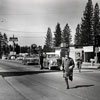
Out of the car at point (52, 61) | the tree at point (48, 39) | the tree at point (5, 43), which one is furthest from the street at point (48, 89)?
the tree at point (5, 43)

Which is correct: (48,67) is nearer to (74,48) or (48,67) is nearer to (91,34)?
(74,48)

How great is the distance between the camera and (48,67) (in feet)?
99.7

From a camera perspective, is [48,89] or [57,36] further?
[57,36]

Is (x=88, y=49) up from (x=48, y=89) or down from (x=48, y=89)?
up

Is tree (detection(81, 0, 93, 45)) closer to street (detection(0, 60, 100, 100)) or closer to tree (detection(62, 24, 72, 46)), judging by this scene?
tree (detection(62, 24, 72, 46))

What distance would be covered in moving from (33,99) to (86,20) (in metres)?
76.2

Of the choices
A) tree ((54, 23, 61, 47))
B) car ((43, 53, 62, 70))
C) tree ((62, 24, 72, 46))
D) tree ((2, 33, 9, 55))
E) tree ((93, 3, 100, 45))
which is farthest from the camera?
tree ((2, 33, 9, 55))

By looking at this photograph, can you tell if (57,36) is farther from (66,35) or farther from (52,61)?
(52,61)

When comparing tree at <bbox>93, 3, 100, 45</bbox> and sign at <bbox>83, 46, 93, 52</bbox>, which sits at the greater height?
tree at <bbox>93, 3, 100, 45</bbox>

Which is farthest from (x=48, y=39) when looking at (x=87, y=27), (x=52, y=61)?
(x=52, y=61)

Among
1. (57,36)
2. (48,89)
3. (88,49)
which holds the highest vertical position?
(57,36)

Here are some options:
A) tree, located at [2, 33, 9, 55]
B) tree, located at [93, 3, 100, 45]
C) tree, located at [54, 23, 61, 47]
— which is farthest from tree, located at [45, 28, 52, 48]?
tree, located at [2, 33, 9, 55]

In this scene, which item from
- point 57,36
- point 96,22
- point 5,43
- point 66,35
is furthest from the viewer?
point 5,43

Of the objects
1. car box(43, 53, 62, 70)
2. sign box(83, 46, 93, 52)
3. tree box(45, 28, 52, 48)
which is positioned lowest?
car box(43, 53, 62, 70)
